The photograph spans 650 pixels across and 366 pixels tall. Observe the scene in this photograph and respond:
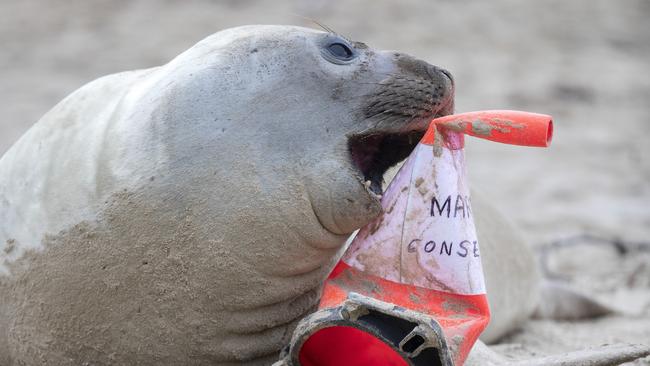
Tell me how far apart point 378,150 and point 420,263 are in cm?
35

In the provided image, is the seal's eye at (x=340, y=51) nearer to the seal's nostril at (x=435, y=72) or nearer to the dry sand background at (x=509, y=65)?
the seal's nostril at (x=435, y=72)

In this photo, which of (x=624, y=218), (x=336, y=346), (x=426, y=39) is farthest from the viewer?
(x=426, y=39)

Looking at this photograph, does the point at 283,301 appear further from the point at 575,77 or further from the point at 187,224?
the point at 575,77

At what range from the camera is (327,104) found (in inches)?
85.0

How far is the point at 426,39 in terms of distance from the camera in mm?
8734

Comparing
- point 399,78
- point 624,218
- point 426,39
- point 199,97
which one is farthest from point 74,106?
point 426,39

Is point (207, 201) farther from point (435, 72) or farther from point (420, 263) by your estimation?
point (435, 72)

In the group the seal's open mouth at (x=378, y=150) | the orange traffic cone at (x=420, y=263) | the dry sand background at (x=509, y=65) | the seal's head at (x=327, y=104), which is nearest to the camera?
the orange traffic cone at (x=420, y=263)

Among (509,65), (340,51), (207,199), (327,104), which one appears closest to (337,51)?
(340,51)

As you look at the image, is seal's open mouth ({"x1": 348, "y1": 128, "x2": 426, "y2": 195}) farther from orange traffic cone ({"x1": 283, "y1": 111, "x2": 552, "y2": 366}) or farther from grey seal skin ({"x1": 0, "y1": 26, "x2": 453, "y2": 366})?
orange traffic cone ({"x1": 283, "y1": 111, "x2": 552, "y2": 366})

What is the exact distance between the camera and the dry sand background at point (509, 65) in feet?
18.4

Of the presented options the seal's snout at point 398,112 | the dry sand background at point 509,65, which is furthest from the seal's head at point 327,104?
the dry sand background at point 509,65

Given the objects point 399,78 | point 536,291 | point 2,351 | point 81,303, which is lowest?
point 536,291

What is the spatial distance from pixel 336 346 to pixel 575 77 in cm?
657
